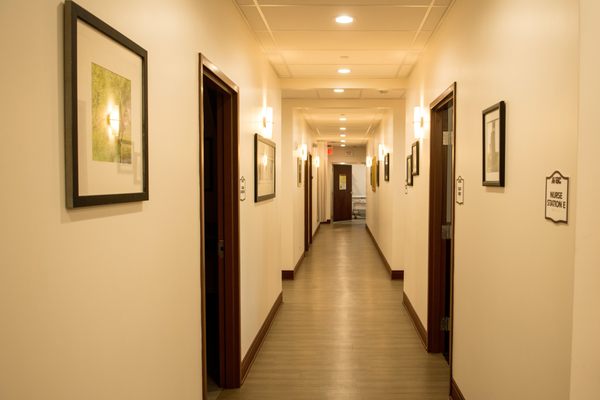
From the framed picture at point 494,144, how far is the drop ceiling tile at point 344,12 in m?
1.37

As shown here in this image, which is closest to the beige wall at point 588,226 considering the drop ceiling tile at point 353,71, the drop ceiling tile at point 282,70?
the drop ceiling tile at point 353,71

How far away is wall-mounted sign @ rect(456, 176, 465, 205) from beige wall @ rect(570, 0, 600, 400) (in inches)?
77.6

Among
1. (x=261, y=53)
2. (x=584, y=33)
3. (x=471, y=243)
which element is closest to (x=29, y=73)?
(x=584, y=33)

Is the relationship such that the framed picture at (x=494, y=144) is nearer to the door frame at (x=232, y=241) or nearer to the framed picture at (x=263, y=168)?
the door frame at (x=232, y=241)

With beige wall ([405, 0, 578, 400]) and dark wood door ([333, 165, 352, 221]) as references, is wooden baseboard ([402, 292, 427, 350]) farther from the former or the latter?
dark wood door ([333, 165, 352, 221])

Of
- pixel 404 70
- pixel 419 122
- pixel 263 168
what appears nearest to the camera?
pixel 263 168

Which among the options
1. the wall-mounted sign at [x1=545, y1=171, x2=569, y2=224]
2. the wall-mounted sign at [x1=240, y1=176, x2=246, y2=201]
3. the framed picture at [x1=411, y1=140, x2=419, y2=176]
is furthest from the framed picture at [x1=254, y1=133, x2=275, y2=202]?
the wall-mounted sign at [x1=545, y1=171, x2=569, y2=224]

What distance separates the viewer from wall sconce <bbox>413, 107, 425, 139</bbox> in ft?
15.8

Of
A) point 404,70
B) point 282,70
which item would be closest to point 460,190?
point 404,70

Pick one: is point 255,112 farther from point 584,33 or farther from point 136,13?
point 584,33

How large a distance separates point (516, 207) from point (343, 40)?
2.68m

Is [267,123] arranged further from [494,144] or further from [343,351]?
[494,144]

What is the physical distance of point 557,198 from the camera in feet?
5.96

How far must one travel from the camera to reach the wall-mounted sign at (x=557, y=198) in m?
1.75
